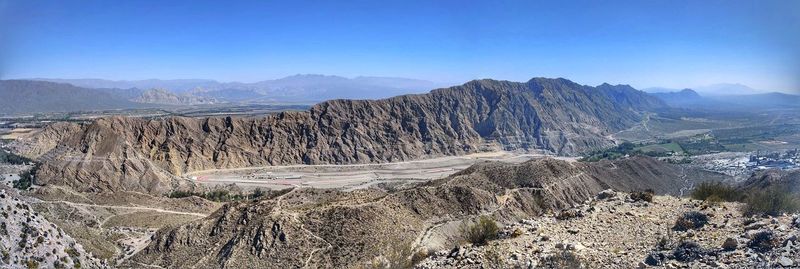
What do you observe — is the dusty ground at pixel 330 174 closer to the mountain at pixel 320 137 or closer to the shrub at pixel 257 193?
the mountain at pixel 320 137

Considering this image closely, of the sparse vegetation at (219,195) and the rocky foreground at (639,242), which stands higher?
the rocky foreground at (639,242)

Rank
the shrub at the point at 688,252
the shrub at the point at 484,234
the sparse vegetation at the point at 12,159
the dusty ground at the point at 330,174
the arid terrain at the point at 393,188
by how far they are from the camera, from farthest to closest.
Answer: the sparse vegetation at the point at 12,159 < the dusty ground at the point at 330,174 < the shrub at the point at 484,234 < the arid terrain at the point at 393,188 < the shrub at the point at 688,252

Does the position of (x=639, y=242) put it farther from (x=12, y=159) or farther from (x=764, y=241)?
(x=12, y=159)

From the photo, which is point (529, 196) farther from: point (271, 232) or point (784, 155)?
point (784, 155)

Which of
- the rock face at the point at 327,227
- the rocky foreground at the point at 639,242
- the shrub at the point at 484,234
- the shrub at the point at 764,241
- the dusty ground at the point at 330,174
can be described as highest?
the shrub at the point at 764,241

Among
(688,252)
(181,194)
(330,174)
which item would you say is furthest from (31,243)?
(330,174)

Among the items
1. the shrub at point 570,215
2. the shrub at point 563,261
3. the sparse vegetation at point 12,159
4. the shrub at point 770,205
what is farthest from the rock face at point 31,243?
the sparse vegetation at point 12,159
